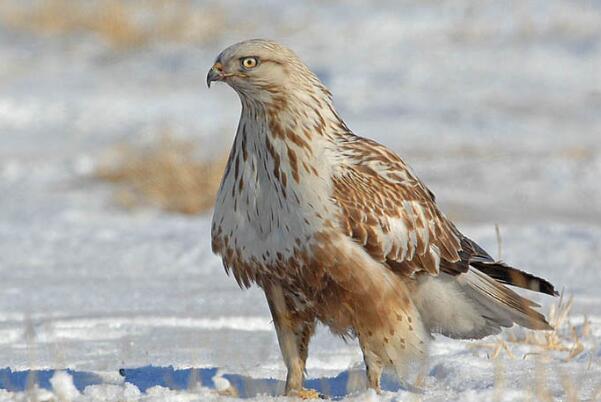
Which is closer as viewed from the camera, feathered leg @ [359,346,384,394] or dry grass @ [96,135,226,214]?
feathered leg @ [359,346,384,394]

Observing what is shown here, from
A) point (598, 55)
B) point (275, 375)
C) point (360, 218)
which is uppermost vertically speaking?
point (598, 55)

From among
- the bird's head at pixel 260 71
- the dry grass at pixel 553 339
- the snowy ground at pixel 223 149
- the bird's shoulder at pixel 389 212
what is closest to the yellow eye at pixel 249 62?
the bird's head at pixel 260 71

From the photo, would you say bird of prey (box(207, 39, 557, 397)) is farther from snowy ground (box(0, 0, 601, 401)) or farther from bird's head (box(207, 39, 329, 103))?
snowy ground (box(0, 0, 601, 401))

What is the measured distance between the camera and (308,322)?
497cm

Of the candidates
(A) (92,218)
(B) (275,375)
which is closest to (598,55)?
(A) (92,218)

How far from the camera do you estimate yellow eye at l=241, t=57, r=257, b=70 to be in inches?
191

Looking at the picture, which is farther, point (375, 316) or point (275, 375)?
point (275, 375)

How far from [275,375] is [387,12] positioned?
12.3m

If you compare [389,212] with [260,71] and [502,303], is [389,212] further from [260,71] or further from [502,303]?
[260,71]

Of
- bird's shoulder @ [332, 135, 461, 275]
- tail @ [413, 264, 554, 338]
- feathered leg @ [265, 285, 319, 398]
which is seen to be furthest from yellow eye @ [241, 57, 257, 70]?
tail @ [413, 264, 554, 338]

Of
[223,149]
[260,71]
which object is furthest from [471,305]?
[223,149]

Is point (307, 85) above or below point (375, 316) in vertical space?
above

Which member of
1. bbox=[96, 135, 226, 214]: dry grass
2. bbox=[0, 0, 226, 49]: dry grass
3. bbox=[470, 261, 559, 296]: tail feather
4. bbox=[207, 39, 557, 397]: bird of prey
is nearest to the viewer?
bbox=[207, 39, 557, 397]: bird of prey

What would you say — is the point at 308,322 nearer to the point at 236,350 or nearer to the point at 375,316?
the point at 375,316
